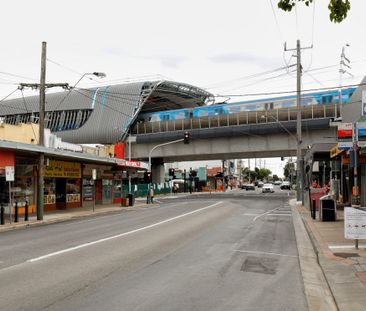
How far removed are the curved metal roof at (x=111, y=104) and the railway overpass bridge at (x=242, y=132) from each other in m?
3.89

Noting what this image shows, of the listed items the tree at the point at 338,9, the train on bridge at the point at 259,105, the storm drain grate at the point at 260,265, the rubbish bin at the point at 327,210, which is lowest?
the storm drain grate at the point at 260,265

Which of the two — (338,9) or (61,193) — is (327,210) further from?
(61,193)

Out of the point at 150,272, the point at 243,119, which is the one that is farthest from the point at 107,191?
the point at 150,272

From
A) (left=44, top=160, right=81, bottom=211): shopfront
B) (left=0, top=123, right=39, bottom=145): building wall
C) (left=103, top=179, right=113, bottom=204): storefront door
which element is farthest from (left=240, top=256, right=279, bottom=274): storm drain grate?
(left=103, top=179, right=113, bottom=204): storefront door

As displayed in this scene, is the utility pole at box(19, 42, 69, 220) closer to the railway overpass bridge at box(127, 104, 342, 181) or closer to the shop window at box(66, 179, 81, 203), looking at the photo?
the shop window at box(66, 179, 81, 203)

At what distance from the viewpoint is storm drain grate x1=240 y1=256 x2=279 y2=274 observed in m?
9.81

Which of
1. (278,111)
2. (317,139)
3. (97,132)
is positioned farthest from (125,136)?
(317,139)

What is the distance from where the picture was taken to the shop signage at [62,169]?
99.0 feet

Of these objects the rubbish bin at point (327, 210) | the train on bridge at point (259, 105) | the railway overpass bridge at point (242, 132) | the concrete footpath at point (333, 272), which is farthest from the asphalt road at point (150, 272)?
the train on bridge at point (259, 105)

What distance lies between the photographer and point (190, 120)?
57406mm

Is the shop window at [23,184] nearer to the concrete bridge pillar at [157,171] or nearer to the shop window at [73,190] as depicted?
the shop window at [73,190]

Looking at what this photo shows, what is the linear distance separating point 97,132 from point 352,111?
38.3 m

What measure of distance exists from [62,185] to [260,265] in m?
24.5

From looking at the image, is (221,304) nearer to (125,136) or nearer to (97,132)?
(125,136)
